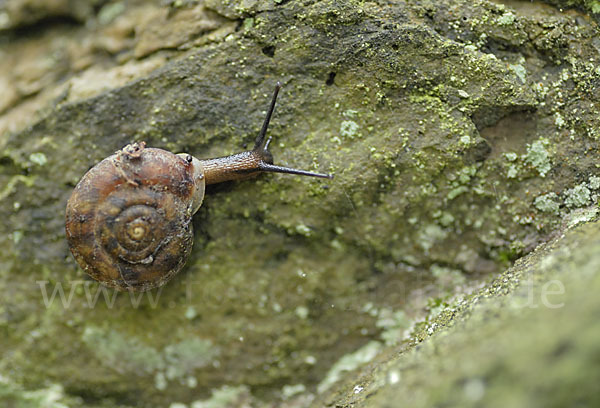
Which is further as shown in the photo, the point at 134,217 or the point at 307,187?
the point at 307,187

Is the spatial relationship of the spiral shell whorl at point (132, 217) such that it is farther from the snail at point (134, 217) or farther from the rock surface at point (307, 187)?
the rock surface at point (307, 187)

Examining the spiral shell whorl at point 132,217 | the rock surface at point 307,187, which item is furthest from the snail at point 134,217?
the rock surface at point 307,187

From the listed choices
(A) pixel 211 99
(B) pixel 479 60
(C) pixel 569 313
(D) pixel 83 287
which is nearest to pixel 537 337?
(C) pixel 569 313

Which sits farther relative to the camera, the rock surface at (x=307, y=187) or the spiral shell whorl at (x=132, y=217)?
the rock surface at (x=307, y=187)

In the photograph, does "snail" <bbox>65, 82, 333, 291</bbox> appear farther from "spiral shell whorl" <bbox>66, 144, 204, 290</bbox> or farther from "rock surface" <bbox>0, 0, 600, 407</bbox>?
"rock surface" <bbox>0, 0, 600, 407</bbox>

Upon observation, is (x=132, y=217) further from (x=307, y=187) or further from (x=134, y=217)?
(x=307, y=187)

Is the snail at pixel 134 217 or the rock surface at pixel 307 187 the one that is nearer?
the snail at pixel 134 217

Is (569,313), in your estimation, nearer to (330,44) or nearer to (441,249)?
(441,249)

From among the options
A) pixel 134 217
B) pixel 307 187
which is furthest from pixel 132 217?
pixel 307 187
